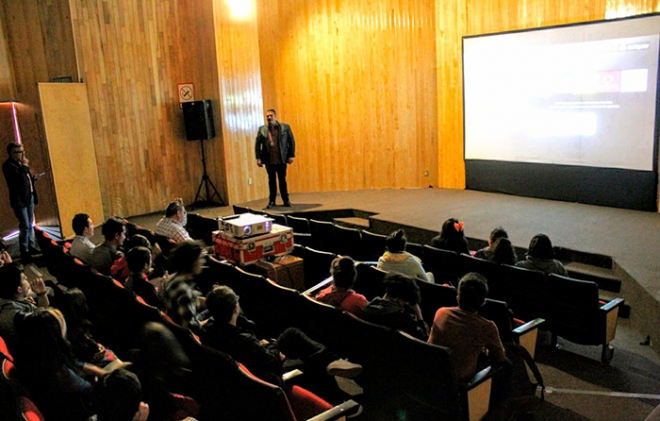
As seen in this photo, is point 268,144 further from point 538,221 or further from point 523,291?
point 523,291

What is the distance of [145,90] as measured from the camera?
28.3ft

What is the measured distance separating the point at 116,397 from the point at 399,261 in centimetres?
236

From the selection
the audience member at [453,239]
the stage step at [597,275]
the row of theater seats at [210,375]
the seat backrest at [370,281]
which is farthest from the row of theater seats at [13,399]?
the stage step at [597,275]

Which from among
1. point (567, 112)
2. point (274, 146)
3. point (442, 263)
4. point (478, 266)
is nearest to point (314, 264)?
point (442, 263)

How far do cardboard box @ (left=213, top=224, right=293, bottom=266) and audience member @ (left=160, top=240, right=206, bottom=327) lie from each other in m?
1.03

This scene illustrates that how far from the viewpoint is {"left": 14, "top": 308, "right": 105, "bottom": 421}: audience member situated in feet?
8.47

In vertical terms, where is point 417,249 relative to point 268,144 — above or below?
below

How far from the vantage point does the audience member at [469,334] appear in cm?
288

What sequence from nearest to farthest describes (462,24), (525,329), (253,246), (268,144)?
(525,329) < (253,246) < (268,144) < (462,24)

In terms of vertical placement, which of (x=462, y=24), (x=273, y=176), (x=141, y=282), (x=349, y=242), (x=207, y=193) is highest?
(x=462, y=24)

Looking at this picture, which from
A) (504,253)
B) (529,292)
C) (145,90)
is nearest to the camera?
(529,292)

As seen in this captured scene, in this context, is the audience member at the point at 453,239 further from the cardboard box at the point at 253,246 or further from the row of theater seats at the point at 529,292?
the cardboard box at the point at 253,246

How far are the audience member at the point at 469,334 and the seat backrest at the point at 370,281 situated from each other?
1077 millimetres

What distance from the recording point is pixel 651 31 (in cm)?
679
